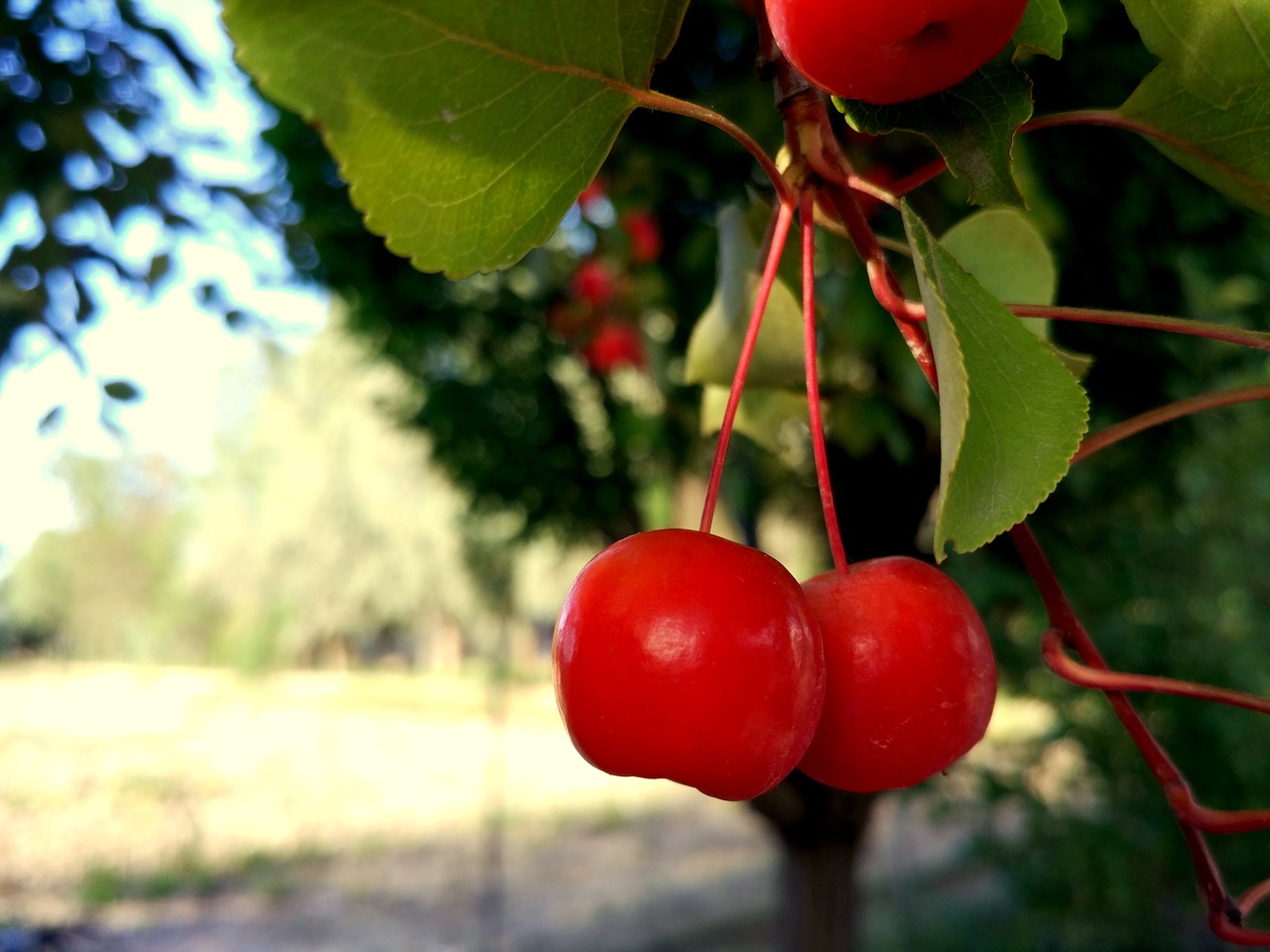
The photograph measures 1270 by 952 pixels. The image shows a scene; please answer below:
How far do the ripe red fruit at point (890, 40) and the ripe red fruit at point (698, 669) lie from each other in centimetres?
16

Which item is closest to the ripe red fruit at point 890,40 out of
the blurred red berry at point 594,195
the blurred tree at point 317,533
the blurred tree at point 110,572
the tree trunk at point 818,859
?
the blurred red berry at point 594,195

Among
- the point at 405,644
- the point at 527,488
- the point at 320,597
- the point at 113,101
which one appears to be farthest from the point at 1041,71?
the point at 405,644

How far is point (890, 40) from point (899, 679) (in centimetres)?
22

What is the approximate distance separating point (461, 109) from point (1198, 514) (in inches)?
144

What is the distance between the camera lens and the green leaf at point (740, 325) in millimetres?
586

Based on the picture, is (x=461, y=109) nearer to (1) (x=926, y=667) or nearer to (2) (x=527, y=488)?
(1) (x=926, y=667)

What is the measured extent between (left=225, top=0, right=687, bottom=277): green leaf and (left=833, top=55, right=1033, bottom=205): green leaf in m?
0.08

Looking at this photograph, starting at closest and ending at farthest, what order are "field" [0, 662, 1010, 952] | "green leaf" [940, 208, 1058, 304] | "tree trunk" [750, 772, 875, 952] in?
"green leaf" [940, 208, 1058, 304], "tree trunk" [750, 772, 875, 952], "field" [0, 662, 1010, 952]

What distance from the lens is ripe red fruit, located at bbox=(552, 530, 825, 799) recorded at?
348 mm

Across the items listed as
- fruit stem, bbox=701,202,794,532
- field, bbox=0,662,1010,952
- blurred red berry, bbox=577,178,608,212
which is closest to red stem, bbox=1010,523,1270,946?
fruit stem, bbox=701,202,794,532

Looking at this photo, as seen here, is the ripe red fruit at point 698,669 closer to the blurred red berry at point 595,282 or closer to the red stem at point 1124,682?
the red stem at point 1124,682

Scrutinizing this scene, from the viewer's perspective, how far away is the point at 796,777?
2.39m

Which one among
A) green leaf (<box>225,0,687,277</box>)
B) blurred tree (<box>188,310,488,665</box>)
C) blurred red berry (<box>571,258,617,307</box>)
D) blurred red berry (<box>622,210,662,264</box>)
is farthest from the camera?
blurred tree (<box>188,310,488,665</box>)

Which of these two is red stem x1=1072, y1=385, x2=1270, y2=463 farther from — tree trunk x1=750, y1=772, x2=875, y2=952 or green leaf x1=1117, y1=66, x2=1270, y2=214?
tree trunk x1=750, y1=772, x2=875, y2=952
